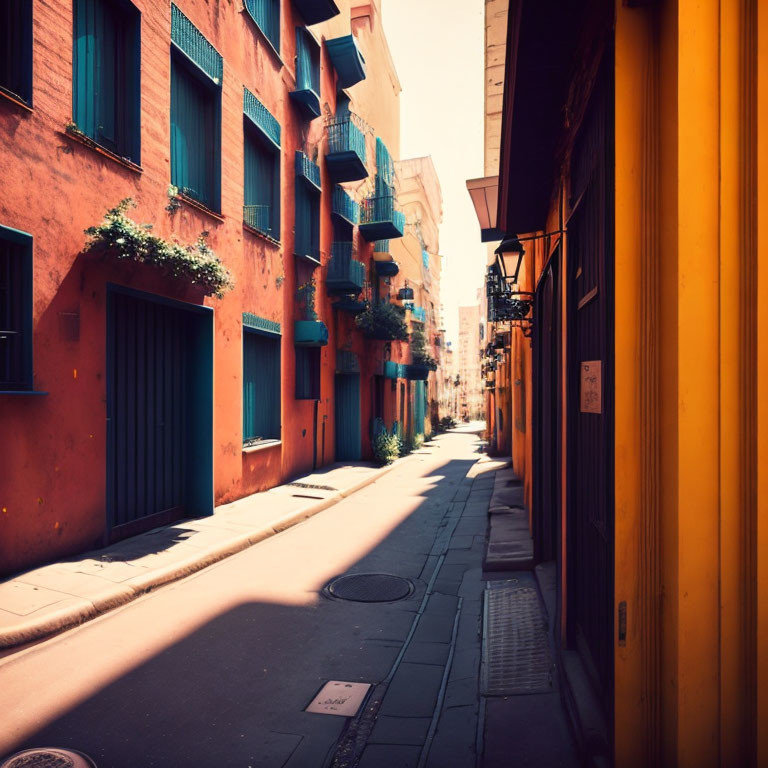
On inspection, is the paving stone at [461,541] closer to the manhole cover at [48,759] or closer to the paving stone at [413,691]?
the paving stone at [413,691]

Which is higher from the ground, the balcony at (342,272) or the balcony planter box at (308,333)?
the balcony at (342,272)

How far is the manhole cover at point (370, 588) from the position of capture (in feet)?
17.9

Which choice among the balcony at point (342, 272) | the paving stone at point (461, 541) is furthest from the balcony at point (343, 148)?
the paving stone at point (461, 541)

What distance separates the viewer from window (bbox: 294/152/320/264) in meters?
12.3

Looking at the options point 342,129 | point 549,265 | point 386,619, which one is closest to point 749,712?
point 386,619

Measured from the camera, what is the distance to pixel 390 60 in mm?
22359

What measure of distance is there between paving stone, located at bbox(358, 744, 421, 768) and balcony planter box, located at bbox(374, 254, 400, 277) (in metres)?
17.5

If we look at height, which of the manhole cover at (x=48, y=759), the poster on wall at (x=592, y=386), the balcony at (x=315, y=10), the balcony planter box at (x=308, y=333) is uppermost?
the balcony at (x=315, y=10)

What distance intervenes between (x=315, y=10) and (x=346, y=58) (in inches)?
83.4

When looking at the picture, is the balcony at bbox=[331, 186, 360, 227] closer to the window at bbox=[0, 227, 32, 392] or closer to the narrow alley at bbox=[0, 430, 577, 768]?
the window at bbox=[0, 227, 32, 392]

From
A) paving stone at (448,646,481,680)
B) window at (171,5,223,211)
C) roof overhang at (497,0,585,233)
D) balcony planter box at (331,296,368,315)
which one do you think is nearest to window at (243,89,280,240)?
window at (171,5,223,211)

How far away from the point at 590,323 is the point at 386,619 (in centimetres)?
306

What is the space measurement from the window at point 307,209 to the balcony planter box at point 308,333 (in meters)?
1.47

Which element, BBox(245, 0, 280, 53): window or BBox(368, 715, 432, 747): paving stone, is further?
BBox(245, 0, 280, 53): window
